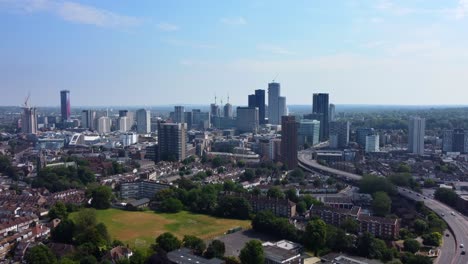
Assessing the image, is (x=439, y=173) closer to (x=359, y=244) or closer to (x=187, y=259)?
(x=359, y=244)

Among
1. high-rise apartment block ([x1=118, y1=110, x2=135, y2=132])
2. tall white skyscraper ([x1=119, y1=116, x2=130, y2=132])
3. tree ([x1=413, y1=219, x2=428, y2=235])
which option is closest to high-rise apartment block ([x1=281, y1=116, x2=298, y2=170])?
tree ([x1=413, y1=219, x2=428, y2=235])

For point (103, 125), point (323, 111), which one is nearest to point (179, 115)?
point (103, 125)

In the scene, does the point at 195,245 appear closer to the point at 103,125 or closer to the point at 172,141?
the point at 172,141

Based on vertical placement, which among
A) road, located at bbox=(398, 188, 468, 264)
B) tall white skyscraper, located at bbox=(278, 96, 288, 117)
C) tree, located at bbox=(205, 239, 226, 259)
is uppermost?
tall white skyscraper, located at bbox=(278, 96, 288, 117)

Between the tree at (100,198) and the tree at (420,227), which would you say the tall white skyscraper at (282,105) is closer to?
the tree at (100,198)

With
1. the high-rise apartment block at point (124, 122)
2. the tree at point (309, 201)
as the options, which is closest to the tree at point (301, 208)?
the tree at point (309, 201)

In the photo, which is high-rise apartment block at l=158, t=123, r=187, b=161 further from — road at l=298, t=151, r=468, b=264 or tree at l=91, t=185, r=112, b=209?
tree at l=91, t=185, r=112, b=209

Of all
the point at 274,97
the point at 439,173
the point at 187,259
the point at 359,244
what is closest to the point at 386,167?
the point at 439,173

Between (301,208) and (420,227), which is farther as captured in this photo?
(301,208)
